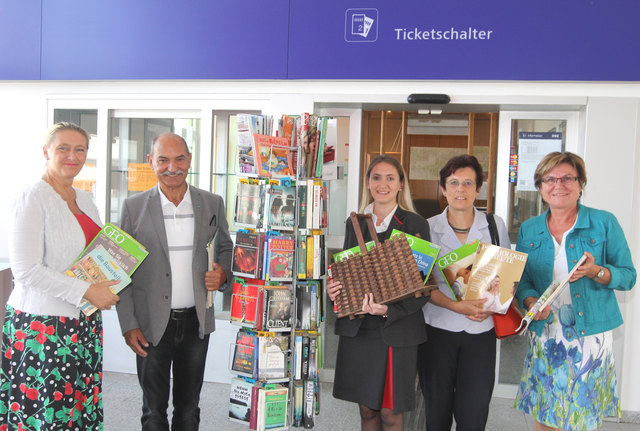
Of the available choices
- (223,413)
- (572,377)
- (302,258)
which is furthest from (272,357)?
(572,377)

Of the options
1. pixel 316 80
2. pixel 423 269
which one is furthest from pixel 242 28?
pixel 423 269

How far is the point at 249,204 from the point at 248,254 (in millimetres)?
287

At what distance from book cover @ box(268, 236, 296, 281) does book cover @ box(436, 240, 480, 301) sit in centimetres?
81

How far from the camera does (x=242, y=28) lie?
3.98m

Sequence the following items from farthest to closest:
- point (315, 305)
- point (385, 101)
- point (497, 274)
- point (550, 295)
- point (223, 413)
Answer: point (385, 101) → point (223, 413) → point (315, 305) → point (497, 274) → point (550, 295)

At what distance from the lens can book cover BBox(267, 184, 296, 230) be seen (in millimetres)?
2672

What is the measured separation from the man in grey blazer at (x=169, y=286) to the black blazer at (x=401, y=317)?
2.57ft

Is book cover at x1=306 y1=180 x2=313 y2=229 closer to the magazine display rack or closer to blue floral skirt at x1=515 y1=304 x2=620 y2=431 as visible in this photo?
the magazine display rack

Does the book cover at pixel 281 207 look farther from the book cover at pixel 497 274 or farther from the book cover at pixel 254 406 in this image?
the book cover at pixel 497 274

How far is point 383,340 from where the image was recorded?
241 cm

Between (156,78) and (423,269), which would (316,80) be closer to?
(156,78)

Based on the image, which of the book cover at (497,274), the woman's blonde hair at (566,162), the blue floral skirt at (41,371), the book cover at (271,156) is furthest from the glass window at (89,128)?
the woman's blonde hair at (566,162)

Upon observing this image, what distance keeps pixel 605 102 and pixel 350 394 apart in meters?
2.97

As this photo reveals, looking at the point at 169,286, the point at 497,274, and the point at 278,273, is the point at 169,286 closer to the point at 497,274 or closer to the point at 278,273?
the point at 278,273
